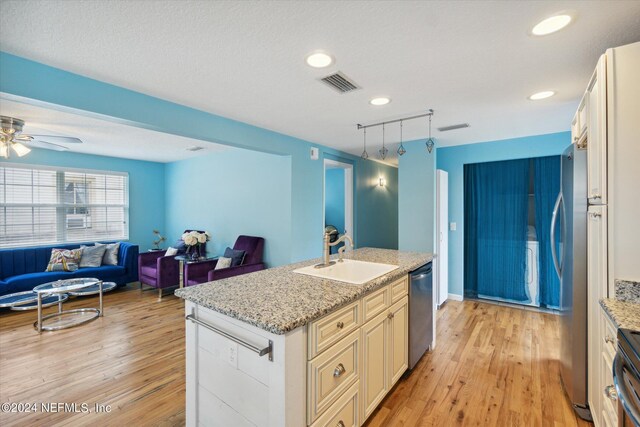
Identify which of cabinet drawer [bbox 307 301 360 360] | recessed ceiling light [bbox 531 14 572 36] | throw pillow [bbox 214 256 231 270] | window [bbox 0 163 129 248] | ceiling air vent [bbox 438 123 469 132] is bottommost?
throw pillow [bbox 214 256 231 270]

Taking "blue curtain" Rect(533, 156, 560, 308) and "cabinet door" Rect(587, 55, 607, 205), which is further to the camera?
"blue curtain" Rect(533, 156, 560, 308)

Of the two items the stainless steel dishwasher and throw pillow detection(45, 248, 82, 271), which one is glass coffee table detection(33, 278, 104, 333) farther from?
the stainless steel dishwasher

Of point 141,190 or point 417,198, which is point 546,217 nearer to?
point 417,198

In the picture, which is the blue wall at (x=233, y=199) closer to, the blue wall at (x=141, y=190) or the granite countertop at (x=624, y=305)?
the blue wall at (x=141, y=190)

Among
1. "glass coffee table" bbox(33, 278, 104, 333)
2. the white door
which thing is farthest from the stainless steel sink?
"glass coffee table" bbox(33, 278, 104, 333)

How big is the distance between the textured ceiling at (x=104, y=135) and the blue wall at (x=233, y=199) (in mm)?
323

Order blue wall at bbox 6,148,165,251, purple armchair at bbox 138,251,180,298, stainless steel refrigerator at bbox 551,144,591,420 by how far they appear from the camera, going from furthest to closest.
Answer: blue wall at bbox 6,148,165,251, purple armchair at bbox 138,251,180,298, stainless steel refrigerator at bbox 551,144,591,420

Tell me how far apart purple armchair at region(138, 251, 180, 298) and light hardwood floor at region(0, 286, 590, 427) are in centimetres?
82

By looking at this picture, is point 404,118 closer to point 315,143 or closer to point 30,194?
point 315,143

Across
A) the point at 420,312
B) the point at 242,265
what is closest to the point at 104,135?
the point at 242,265

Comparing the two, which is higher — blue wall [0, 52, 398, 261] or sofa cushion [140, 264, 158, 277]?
blue wall [0, 52, 398, 261]

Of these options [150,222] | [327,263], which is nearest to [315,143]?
[327,263]

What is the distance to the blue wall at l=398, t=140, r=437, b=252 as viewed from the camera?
12.2 ft

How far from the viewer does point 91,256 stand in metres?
4.69
